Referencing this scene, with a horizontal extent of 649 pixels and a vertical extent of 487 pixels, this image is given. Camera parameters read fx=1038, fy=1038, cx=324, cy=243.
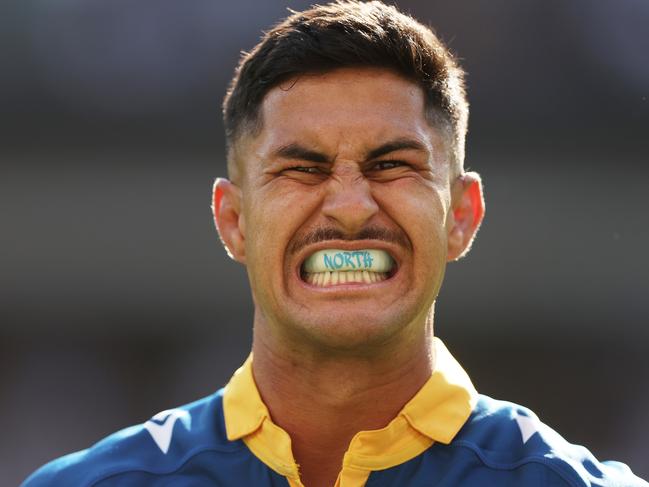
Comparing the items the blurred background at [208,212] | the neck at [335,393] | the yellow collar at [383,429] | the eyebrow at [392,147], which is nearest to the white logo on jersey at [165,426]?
the yellow collar at [383,429]

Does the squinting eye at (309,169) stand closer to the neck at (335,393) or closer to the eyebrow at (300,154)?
the eyebrow at (300,154)

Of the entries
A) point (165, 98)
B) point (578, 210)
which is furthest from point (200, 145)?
point (578, 210)

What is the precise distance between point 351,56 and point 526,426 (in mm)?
957

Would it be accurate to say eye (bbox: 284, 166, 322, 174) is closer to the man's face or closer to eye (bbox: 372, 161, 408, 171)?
the man's face

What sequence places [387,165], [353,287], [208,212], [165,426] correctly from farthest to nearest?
[208,212] < [165,426] < [387,165] < [353,287]

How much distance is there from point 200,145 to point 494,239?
7.11 feet

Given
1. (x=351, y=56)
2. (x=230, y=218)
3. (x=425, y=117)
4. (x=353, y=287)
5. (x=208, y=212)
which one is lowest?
(x=353, y=287)

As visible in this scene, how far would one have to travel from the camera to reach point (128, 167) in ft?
23.8

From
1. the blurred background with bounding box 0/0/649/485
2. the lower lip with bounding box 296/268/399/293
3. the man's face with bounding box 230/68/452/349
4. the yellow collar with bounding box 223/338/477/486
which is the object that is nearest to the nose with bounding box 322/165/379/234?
the man's face with bounding box 230/68/452/349

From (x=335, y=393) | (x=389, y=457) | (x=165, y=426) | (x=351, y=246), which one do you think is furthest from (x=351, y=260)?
(x=165, y=426)

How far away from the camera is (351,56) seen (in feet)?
8.00

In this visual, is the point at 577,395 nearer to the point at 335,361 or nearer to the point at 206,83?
the point at 206,83

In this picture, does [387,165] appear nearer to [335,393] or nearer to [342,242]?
[342,242]

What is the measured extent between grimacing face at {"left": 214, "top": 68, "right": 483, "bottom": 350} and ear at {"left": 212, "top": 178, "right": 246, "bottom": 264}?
0.13 meters
